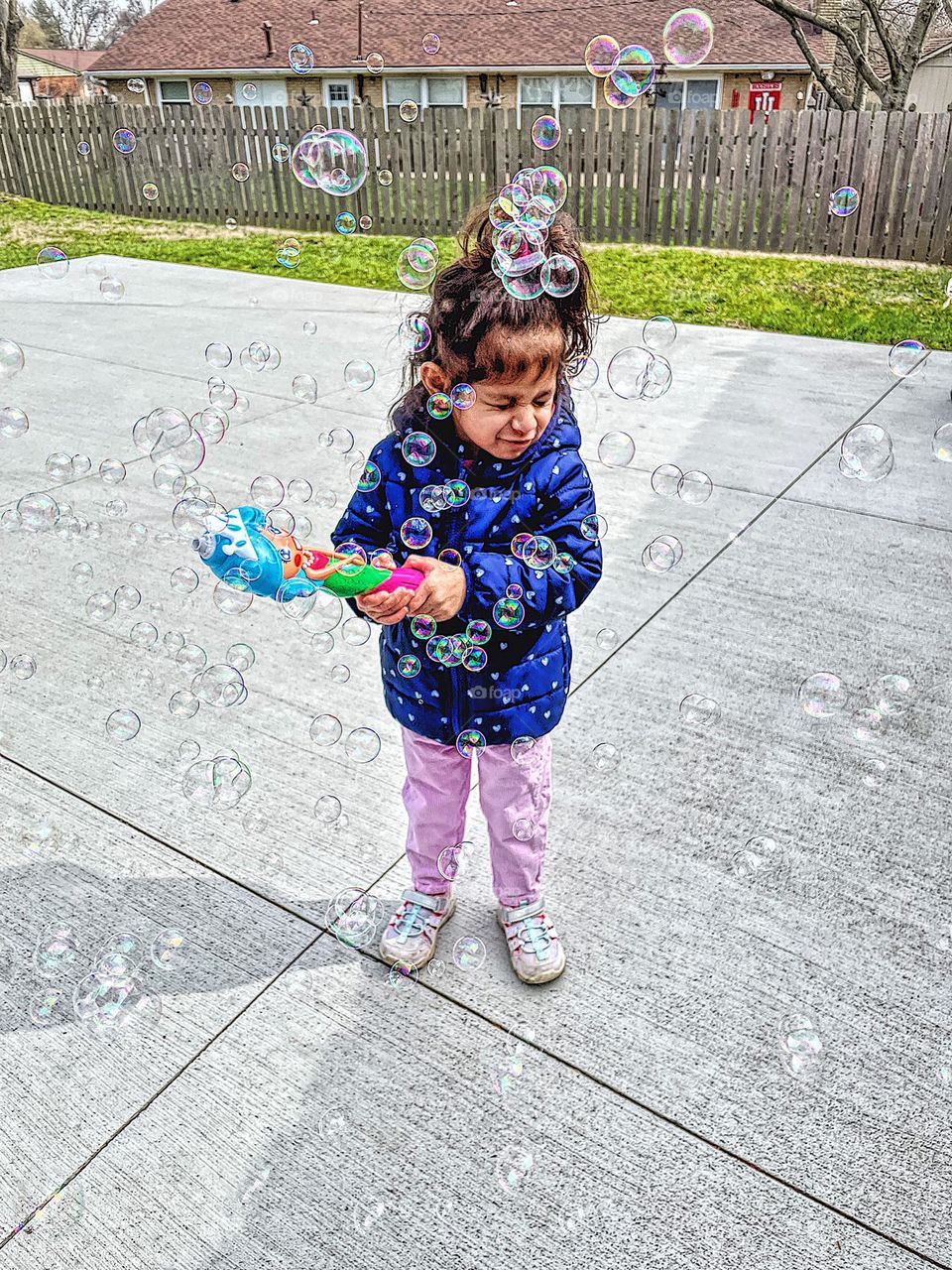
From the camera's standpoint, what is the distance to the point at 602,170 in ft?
36.9

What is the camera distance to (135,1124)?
6.15 feet

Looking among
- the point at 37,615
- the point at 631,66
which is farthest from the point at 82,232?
the point at 631,66

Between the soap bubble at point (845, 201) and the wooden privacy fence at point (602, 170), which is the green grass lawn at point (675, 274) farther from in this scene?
the soap bubble at point (845, 201)

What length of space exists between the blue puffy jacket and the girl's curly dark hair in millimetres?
128

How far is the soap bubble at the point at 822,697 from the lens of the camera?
9.68 ft

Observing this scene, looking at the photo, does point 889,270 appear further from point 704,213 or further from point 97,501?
point 97,501

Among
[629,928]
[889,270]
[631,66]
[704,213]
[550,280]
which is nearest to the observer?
[550,280]

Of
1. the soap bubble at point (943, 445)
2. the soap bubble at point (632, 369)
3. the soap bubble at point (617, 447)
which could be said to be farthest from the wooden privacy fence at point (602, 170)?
the soap bubble at point (617, 447)

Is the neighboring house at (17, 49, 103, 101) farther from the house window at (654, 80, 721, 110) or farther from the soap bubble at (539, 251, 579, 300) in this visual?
the soap bubble at (539, 251, 579, 300)

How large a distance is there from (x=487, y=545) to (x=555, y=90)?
2825 cm

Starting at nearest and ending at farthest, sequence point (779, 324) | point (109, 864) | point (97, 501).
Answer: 1. point (109, 864)
2. point (97, 501)
3. point (779, 324)

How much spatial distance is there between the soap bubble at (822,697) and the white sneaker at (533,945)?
118cm

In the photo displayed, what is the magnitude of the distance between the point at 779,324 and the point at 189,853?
674 centimetres

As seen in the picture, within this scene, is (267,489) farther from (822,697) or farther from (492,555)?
(822,697)
